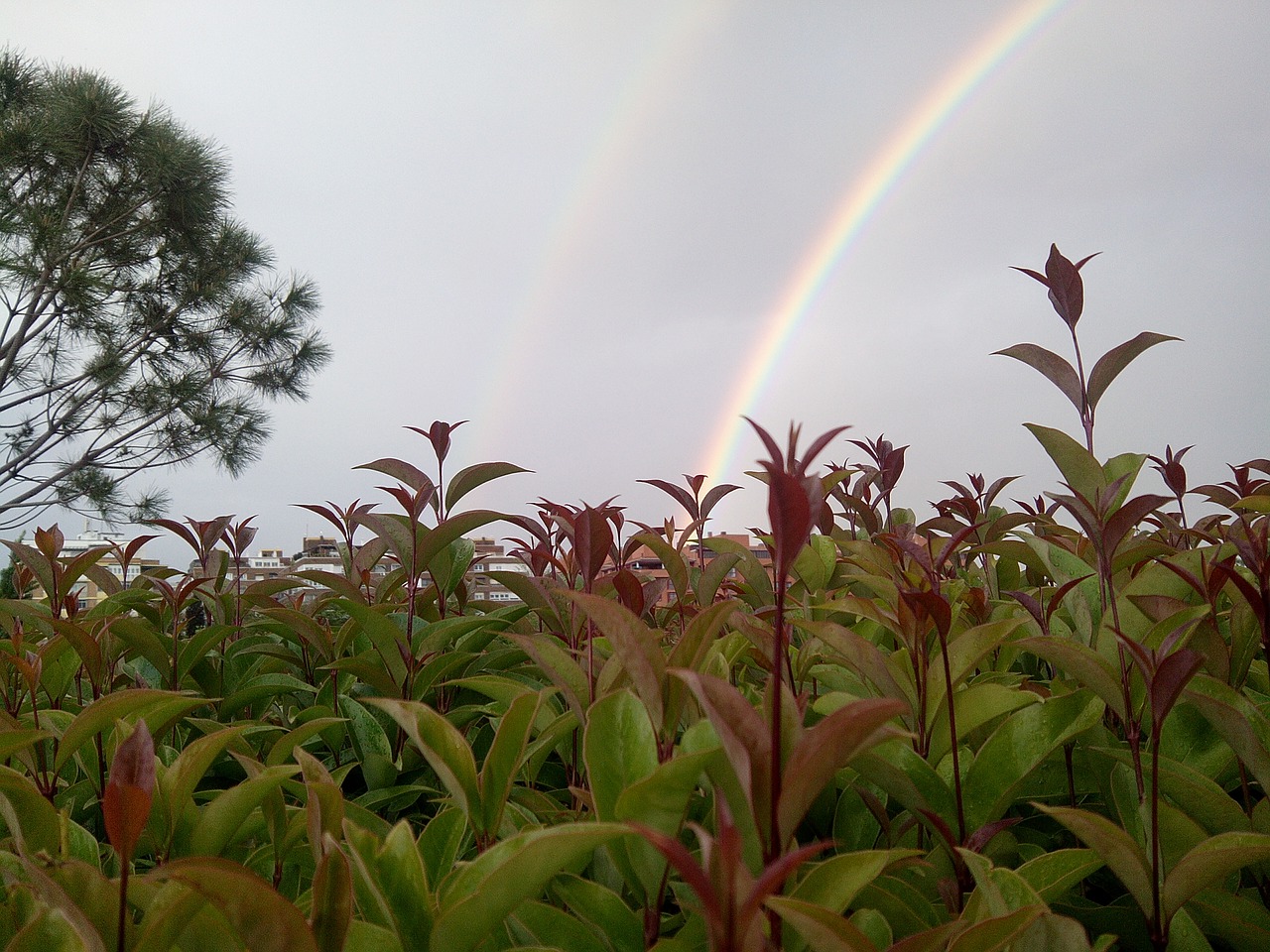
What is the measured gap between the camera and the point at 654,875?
19.0 inches

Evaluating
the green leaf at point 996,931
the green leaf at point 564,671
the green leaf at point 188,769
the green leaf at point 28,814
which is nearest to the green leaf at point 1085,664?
the green leaf at point 996,931

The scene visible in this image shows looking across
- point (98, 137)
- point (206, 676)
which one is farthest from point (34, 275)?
point (206, 676)

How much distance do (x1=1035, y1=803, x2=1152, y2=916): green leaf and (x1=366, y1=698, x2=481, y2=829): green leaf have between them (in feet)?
1.10

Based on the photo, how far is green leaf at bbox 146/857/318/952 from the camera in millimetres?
356

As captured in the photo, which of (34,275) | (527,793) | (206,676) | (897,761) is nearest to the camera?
(897,761)

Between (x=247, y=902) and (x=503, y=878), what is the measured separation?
0.11 metres

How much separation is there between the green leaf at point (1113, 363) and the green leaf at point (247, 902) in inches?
39.2

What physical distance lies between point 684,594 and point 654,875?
2.36 feet

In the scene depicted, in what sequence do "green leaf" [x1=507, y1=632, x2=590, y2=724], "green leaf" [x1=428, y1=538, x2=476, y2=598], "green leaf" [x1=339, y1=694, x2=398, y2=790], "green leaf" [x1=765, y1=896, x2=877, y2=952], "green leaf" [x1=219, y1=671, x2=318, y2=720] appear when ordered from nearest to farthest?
1. "green leaf" [x1=765, y1=896, x2=877, y2=952]
2. "green leaf" [x1=507, y1=632, x2=590, y2=724]
3. "green leaf" [x1=339, y1=694, x2=398, y2=790]
4. "green leaf" [x1=219, y1=671, x2=318, y2=720]
5. "green leaf" [x1=428, y1=538, x2=476, y2=598]

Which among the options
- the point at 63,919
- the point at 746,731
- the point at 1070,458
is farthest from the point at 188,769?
the point at 1070,458

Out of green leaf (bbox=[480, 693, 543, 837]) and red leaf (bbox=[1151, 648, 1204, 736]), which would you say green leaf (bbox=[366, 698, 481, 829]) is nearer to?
A: green leaf (bbox=[480, 693, 543, 837])

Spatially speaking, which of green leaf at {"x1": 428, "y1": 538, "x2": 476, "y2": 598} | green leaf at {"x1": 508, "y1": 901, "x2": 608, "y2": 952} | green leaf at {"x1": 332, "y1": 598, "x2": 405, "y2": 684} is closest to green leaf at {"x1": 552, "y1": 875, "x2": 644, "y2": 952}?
green leaf at {"x1": 508, "y1": 901, "x2": 608, "y2": 952}

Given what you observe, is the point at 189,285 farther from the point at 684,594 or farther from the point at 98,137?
the point at 684,594

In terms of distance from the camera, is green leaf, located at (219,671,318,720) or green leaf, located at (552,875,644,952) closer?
green leaf, located at (552,875,644,952)
